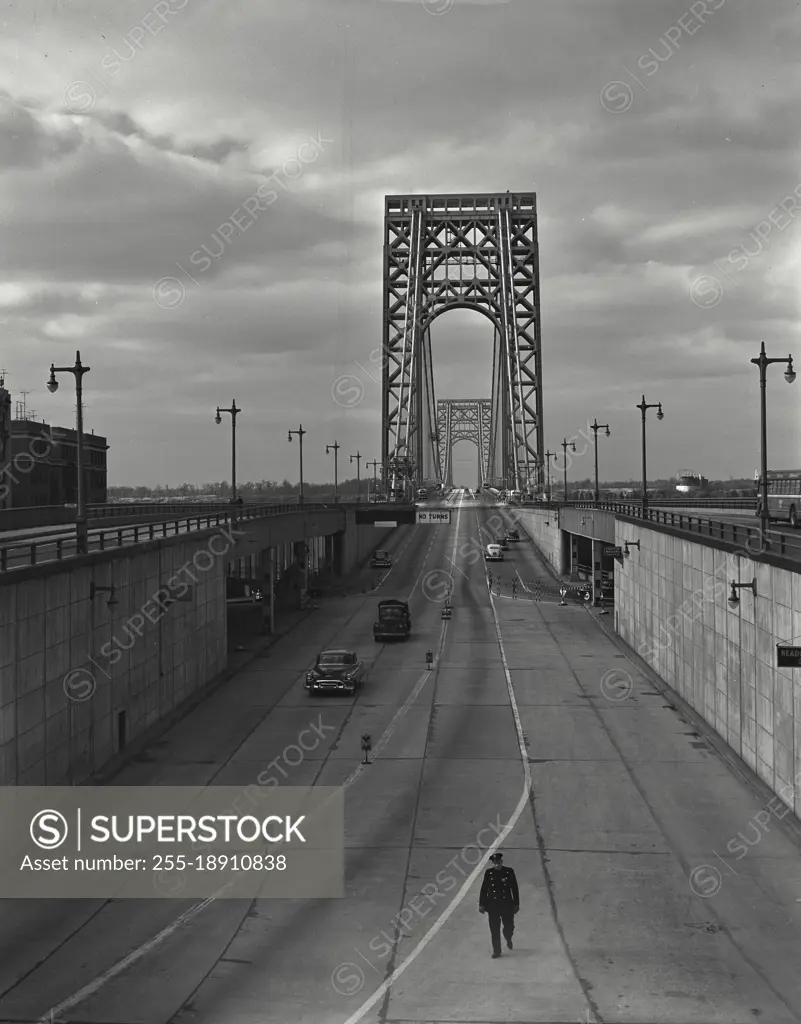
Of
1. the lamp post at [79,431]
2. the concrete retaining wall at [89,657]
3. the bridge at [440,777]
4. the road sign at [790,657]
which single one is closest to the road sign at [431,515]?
the bridge at [440,777]

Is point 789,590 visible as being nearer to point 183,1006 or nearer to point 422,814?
point 422,814

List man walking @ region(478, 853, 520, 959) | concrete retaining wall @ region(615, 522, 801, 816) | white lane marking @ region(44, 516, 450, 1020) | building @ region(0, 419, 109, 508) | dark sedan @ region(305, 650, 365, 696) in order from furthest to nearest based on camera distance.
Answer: building @ region(0, 419, 109, 508) → dark sedan @ region(305, 650, 365, 696) → concrete retaining wall @ region(615, 522, 801, 816) → man walking @ region(478, 853, 520, 959) → white lane marking @ region(44, 516, 450, 1020)

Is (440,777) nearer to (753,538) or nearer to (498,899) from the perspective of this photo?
(753,538)

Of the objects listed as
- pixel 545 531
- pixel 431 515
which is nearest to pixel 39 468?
pixel 431 515

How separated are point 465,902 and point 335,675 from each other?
1890 centimetres

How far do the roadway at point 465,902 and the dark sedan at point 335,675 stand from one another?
115cm

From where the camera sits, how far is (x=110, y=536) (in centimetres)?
3769

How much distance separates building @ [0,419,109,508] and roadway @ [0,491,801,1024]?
162 ft

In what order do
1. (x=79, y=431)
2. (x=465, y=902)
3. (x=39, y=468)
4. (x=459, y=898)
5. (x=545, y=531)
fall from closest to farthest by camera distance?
(x=465, y=902) < (x=459, y=898) < (x=79, y=431) < (x=39, y=468) < (x=545, y=531)

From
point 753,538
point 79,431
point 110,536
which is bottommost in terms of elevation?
point 110,536

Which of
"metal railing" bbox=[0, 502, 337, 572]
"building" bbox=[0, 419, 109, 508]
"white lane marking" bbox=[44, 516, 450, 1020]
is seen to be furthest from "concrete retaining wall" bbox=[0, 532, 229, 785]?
"building" bbox=[0, 419, 109, 508]

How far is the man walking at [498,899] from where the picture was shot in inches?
551

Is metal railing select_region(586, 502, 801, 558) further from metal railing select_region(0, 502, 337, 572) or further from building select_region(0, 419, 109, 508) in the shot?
building select_region(0, 419, 109, 508)

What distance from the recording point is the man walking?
45.9ft
